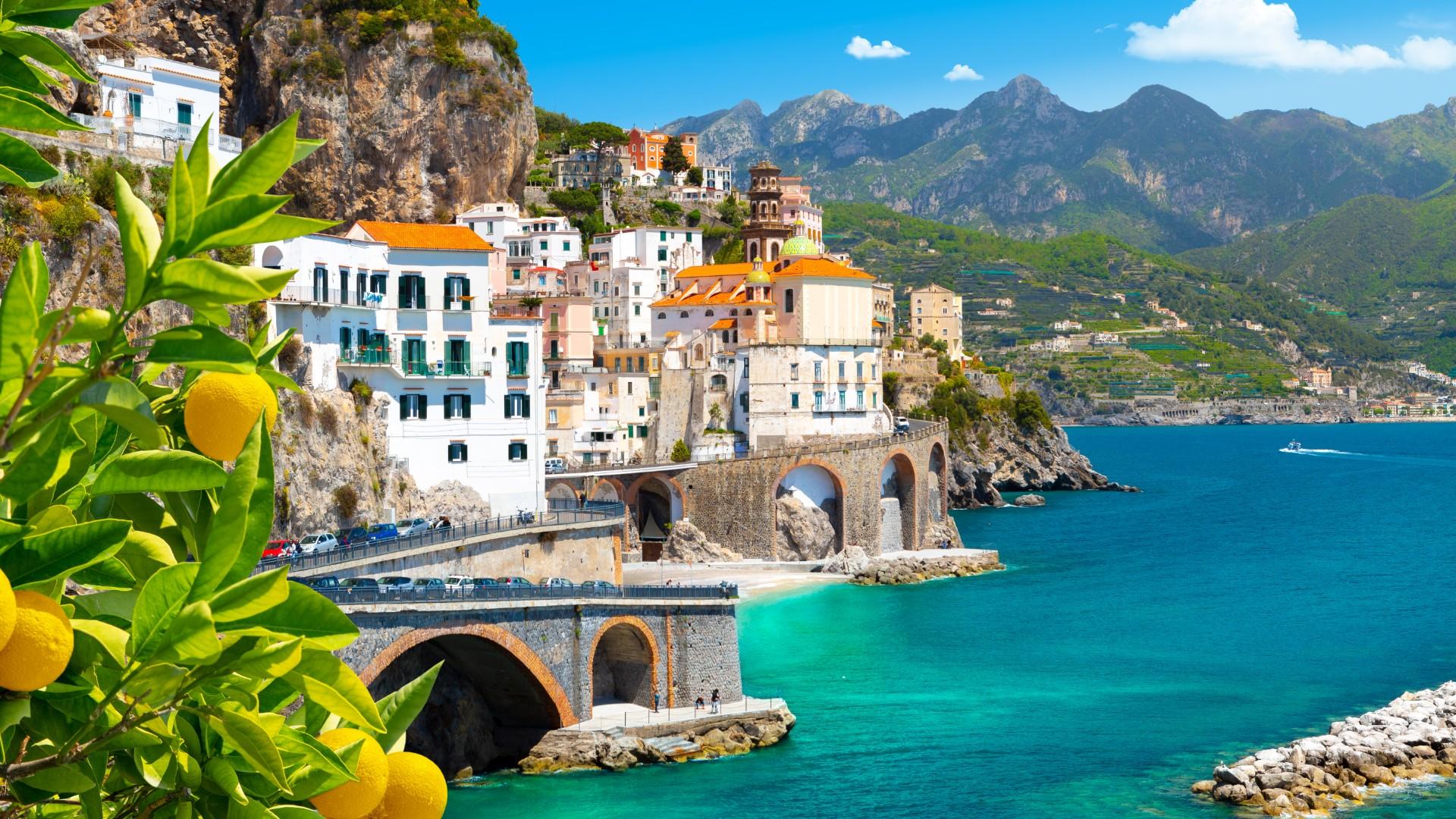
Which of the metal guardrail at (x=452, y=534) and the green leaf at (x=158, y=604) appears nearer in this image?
the green leaf at (x=158, y=604)

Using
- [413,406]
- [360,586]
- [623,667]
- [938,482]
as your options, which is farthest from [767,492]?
[360,586]

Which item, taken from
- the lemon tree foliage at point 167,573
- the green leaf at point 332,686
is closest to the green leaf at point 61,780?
the lemon tree foliage at point 167,573

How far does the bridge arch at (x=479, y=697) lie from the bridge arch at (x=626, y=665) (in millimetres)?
2346

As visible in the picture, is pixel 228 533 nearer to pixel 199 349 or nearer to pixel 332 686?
pixel 199 349

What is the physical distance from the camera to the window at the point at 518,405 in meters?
52.3

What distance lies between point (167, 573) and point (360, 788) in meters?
0.94

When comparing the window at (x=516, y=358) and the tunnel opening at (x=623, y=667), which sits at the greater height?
the window at (x=516, y=358)

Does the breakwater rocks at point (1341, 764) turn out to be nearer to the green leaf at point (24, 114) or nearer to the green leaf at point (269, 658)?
the green leaf at point (269, 658)

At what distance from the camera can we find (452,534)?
42312 mm

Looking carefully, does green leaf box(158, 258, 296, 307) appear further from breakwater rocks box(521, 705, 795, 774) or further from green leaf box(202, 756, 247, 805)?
breakwater rocks box(521, 705, 795, 774)

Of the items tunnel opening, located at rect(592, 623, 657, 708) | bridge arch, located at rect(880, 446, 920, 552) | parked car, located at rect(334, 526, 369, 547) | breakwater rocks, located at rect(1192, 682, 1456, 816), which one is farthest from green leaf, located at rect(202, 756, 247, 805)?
bridge arch, located at rect(880, 446, 920, 552)

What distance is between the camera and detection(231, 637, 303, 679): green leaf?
3.82 metres

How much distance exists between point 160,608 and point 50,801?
1075 mm

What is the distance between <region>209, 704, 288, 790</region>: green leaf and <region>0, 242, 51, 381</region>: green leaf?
39.9 inches
